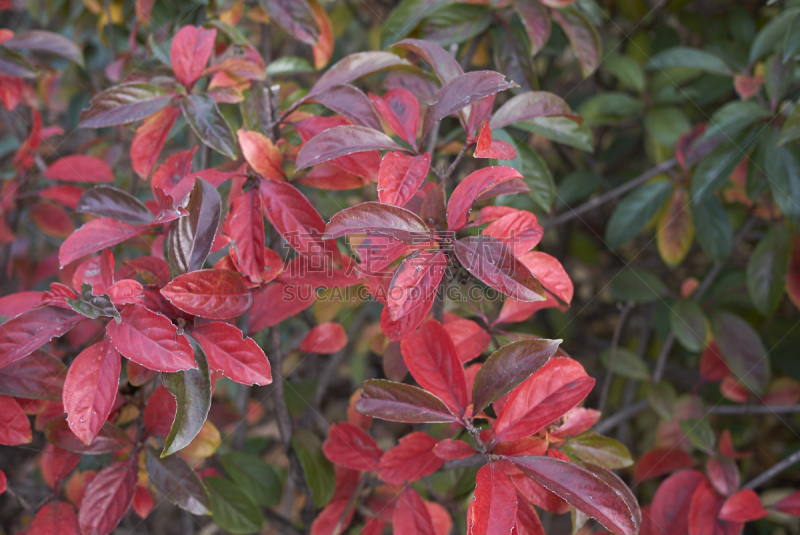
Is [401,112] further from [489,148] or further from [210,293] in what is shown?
→ [210,293]

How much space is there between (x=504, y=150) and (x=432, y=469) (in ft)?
1.46

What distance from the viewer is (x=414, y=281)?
0.58m

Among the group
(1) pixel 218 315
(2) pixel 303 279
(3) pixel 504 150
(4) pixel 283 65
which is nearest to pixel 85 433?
(1) pixel 218 315

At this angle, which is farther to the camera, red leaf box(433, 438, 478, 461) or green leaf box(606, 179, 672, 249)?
green leaf box(606, 179, 672, 249)

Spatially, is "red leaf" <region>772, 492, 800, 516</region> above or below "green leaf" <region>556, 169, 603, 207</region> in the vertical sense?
below

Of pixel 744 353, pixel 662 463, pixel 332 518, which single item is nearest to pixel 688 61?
pixel 744 353

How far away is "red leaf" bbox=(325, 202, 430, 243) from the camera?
1.88 feet

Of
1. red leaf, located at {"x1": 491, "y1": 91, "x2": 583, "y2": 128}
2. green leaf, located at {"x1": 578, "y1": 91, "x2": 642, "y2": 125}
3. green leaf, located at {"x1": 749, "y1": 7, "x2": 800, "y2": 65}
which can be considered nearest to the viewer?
red leaf, located at {"x1": 491, "y1": 91, "x2": 583, "y2": 128}

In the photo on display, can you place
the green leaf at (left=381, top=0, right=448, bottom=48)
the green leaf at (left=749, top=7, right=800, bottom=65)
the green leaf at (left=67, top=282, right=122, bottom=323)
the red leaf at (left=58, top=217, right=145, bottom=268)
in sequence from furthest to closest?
the green leaf at (left=749, top=7, right=800, bottom=65)
the green leaf at (left=381, top=0, right=448, bottom=48)
the red leaf at (left=58, top=217, right=145, bottom=268)
the green leaf at (left=67, top=282, right=122, bottom=323)

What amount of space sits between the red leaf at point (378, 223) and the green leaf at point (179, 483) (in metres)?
0.43

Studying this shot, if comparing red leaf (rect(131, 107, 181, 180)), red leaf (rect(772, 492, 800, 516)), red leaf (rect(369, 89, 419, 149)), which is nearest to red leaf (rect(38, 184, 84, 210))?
red leaf (rect(131, 107, 181, 180))

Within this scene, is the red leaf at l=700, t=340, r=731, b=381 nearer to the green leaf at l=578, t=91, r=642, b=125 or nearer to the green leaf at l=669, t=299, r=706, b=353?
the green leaf at l=669, t=299, r=706, b=353

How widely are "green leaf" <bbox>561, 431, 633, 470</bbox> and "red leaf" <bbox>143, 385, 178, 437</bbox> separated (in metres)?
0.58

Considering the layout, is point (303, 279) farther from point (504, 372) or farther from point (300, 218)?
point (504, 372)
